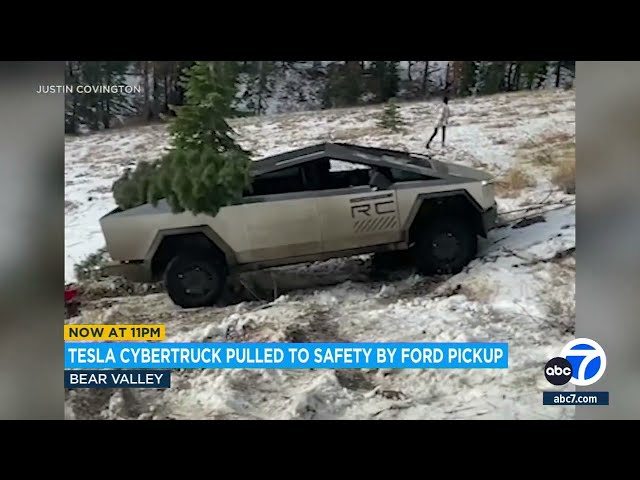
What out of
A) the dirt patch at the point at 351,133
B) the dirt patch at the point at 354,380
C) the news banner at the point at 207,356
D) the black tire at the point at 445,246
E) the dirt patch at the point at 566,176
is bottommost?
the dirt patch at the point at 354,380

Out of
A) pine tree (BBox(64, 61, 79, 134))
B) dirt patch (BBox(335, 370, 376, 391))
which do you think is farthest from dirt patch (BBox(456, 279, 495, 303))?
pine tree (BBox(64, 61, 79, 134))

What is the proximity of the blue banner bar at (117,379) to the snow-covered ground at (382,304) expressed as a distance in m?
0.04

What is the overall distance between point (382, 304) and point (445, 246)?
0.47m

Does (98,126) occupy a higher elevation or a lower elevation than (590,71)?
A: lower

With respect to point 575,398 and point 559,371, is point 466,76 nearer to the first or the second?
point 559,371

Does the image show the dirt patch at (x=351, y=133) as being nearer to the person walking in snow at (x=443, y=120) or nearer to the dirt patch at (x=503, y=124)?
the person walking in snow at (x=443, y=120)

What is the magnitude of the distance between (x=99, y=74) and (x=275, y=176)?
1055 millimetres

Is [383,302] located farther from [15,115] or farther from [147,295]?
[15,115]

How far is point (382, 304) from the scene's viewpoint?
4.03m

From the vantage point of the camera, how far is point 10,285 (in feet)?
12.8

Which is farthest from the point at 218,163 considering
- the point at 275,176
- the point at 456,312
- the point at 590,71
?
the point at 590,71

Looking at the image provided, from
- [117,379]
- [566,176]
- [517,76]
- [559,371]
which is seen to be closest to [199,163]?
[117,379]

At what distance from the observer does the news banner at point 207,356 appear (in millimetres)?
3914

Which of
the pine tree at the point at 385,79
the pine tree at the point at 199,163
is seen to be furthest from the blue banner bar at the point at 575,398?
the pine tree at the point at 199,163
